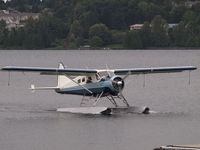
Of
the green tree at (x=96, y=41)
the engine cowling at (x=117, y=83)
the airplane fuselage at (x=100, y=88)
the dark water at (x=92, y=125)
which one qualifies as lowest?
the green tree at (x=96, y=41)

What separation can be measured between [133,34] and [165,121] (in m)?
98.8

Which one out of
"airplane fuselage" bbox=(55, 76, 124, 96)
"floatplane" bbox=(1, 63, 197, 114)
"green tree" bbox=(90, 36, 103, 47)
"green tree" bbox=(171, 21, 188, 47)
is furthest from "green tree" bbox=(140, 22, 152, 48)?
"airplane fuselage" bbox=(55, 76, 124, 96)

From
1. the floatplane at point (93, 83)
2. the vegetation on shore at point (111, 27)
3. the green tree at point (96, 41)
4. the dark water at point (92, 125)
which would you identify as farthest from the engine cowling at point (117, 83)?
the green tree at point (96, 41)

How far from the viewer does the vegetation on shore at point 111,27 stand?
128 meters

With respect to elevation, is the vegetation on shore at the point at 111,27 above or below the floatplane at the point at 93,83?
below

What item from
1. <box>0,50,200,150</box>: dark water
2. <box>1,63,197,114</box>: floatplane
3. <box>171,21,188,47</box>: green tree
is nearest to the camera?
<box>0,50,200,150</box>: dark water

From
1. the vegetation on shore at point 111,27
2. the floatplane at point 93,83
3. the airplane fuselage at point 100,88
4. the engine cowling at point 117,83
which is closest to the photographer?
the engine cowling at point 117,83

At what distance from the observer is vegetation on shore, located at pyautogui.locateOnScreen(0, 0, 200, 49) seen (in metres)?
128

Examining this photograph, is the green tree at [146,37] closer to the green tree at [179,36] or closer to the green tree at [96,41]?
the green tree at [179,36]

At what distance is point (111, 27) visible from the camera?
140 m

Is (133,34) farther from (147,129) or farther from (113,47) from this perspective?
(147,129)

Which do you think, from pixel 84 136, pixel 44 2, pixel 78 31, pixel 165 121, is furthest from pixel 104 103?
pixel 44 2

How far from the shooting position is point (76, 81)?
3127cm

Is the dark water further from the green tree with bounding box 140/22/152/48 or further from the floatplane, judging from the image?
the green tree with bounding box 140/22/152/48
